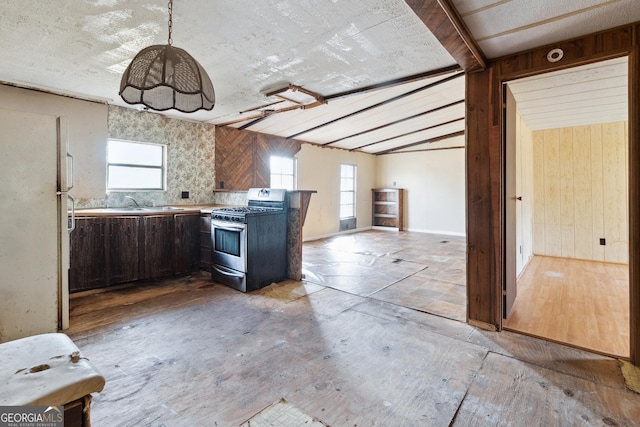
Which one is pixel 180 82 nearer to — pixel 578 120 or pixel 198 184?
pixel 198 184

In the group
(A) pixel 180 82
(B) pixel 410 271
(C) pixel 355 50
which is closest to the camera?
(A) pixel 180 82

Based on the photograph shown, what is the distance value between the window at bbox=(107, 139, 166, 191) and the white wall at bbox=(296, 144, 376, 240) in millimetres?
3185

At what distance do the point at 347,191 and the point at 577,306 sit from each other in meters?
6.24

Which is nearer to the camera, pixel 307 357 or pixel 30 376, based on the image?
pixel 30 376

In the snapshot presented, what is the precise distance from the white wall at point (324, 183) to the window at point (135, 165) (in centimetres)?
318

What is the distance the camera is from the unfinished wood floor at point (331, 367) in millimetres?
1664

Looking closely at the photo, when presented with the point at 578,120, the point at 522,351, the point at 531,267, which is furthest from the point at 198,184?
the point at 578,120

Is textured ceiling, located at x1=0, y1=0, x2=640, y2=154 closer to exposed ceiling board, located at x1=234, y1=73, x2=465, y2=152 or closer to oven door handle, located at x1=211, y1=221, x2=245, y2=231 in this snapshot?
exposed ceiling board, located at x1=234, y1=73, x2=465, y2=152

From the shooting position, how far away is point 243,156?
20.2ft

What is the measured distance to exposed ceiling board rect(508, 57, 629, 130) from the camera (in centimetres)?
286

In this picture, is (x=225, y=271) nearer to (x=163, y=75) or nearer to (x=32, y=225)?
(x=32, y=225)

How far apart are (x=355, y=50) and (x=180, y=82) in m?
1.69

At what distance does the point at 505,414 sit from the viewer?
1657mm

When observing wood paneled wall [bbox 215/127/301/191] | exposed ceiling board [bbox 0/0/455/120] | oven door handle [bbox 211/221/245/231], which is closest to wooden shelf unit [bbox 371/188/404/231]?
wood paneled wall [bbox 215/127/301/191]
